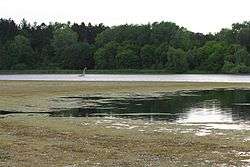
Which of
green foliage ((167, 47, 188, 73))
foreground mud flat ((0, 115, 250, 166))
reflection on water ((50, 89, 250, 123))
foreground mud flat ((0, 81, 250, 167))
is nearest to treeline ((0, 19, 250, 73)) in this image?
green foliage ((167, 47, 188, 73))

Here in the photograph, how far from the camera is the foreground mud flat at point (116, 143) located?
53.3 feet

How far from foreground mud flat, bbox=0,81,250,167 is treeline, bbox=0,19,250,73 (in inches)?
4243

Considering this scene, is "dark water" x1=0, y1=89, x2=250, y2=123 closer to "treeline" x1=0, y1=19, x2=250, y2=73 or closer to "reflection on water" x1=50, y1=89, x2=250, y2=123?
"reflection on water" x1=50, y1=89, x2=250, y2=123

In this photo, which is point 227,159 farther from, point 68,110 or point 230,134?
point 68,110

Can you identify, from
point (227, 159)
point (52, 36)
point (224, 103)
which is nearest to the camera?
point (227, 159)

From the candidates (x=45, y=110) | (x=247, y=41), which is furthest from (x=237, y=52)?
(x=45, y=110)

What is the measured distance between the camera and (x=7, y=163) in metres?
15.5

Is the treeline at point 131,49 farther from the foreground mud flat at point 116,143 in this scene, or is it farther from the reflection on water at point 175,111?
the foreground mud flat at point 116,143

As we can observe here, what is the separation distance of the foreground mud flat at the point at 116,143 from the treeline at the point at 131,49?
354 feet

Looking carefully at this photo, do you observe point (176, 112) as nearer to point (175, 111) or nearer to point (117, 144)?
point (175, 111)

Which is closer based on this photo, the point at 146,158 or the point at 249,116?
the point at 146,158

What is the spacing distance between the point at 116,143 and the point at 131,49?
438ft

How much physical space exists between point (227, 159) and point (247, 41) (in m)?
132

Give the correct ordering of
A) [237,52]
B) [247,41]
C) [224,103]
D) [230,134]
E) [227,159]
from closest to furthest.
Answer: [227,159] < [230,134] < [224,103] < [237,52] < [247,41]
